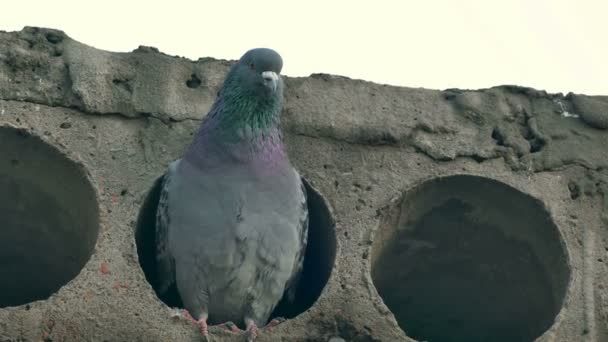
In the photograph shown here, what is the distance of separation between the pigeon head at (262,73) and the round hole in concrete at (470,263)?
0.94 metres

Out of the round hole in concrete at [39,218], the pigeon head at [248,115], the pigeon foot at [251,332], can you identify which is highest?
the pigeon head at [248,115]

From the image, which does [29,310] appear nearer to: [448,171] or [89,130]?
[89,130]

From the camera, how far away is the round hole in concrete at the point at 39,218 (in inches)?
310

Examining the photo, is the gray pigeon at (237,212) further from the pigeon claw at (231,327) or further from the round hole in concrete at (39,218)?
the round hole in concrete at (39,218)

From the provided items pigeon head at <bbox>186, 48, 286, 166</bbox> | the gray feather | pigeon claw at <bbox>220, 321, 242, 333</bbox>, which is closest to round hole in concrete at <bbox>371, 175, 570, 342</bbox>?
the gray feather

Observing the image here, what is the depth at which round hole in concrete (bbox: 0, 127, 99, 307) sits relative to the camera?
7879mm

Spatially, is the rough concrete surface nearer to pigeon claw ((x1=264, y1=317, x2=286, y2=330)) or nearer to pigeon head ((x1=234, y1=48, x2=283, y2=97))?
pigeon claw ((x1=264, y1=317, x2=286, y2=330))

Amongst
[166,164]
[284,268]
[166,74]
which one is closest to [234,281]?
[284,268]

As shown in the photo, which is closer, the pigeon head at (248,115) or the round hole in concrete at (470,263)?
the pigeon head at (248,115)

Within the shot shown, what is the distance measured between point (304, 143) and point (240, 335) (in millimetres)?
1441

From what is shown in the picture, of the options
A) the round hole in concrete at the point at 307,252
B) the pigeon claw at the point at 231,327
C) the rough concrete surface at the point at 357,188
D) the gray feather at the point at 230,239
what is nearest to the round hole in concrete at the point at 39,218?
the rough concrete surface at the point at 357,188

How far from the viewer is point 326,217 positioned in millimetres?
8070

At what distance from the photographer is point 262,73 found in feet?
26.1

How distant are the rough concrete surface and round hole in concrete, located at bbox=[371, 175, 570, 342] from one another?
1 cm
